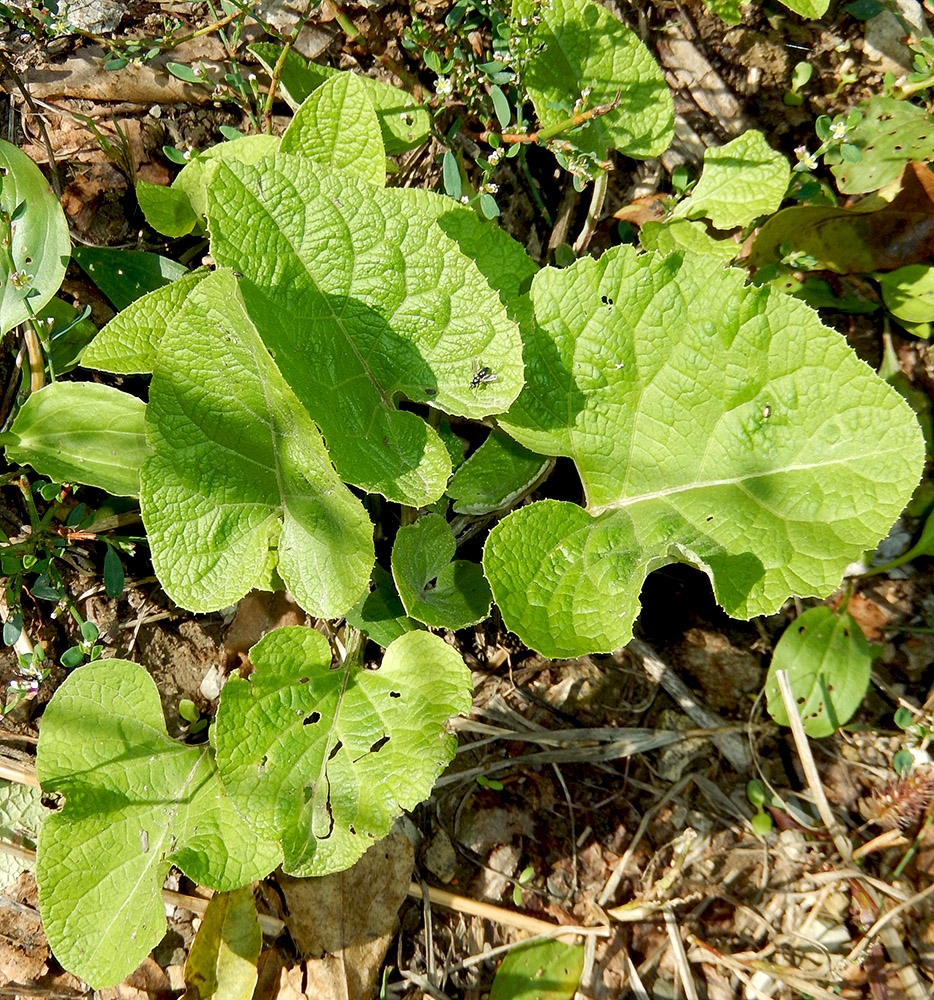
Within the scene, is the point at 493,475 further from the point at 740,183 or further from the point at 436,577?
the point at 740,183

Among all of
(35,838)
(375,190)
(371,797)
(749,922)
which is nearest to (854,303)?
(375,190)

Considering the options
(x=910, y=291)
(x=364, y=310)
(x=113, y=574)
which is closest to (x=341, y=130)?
(x=364, y=310)

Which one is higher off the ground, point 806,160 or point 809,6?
point 809,6

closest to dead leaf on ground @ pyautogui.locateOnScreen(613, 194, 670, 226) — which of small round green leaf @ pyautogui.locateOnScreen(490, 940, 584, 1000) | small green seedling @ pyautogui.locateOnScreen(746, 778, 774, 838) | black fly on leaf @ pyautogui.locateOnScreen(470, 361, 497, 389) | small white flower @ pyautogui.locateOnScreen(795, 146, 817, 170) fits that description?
small white flower @ pyautogui.locateOnScreen(795, 146, 817, 170)

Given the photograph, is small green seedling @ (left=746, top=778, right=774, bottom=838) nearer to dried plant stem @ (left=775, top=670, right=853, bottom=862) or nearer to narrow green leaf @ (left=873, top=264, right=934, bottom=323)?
dried plant stem @ (left=775, top=670, right=853, bottom=862)

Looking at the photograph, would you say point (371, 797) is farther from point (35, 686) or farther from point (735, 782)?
point (735, 782)

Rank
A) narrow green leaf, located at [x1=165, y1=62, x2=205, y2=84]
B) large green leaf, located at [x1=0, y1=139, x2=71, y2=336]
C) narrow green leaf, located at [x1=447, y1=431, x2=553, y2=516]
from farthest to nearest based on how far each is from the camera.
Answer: narrow green leaf, located at [x1=165, y1=62, x2=205, y2=84] → narrow green leaf, located at [x1=447, y1=431, x2=553, y2=516] → large green leaf, located at [x1=0, y1=139, x2=71, y2=336]

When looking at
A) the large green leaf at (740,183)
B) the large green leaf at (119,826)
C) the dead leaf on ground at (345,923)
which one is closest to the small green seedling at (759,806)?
the dead leaf on ground at (345,923)

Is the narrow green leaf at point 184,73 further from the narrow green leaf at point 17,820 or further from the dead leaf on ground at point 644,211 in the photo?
the narrow green leaf at point 17,820
